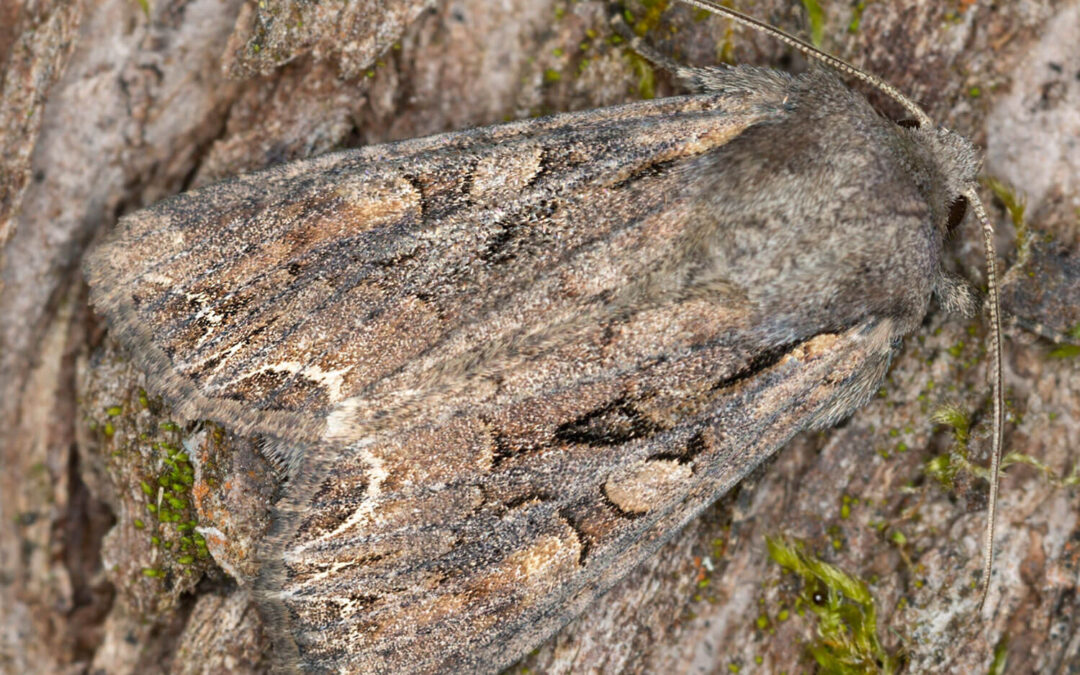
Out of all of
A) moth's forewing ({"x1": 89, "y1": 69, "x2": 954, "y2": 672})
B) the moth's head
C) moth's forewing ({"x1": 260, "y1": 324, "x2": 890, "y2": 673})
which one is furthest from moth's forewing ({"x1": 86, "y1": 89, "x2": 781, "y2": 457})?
the moth's head

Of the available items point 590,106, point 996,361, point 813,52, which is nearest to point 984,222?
point 996,361

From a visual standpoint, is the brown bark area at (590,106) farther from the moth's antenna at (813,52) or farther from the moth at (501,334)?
the moth at (501,334)

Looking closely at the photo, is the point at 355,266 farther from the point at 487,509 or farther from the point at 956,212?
the point at 956,212

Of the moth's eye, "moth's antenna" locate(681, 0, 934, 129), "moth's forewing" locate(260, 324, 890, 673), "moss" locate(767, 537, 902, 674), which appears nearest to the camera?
"moth's forewing" locate(260, 324, 890, 673)

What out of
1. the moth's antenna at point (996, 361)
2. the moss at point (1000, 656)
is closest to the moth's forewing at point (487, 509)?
the moth's antenna at point (996, 361)

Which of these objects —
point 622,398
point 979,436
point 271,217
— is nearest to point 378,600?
point 622,398

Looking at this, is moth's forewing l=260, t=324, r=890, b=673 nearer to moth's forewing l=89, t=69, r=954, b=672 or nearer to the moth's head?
moth's forewing l=89, t=69, r=954, b=672
